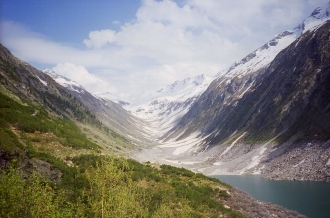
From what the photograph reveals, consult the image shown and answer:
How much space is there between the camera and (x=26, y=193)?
34.3ft

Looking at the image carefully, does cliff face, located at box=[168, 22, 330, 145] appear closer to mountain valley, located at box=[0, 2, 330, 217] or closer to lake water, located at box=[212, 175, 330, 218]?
mountain valley, located at box=[0, 2, 330, 217]

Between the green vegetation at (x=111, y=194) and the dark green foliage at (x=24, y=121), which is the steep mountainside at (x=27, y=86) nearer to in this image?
the dark green foliage at (x=24, y=121)

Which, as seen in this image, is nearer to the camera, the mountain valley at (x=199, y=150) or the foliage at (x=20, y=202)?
the foliage at (x=20, y=202)

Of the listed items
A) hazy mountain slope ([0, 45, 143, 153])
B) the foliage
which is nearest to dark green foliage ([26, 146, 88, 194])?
hazy mountain slope ([0, 45, 143, 153])

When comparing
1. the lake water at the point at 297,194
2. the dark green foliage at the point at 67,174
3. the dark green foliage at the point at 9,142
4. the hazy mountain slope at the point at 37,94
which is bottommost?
the lake water at the point at 297,194

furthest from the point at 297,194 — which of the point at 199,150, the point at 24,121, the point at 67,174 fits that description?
the point at 199,150

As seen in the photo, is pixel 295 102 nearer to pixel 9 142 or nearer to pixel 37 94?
pixel 37 94

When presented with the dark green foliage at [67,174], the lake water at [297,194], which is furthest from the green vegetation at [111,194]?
the lake water at [297,194]

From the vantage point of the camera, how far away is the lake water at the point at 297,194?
3946 cm

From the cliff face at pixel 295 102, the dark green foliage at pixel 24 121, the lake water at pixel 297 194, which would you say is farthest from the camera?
the cliff face at pixel 295 102

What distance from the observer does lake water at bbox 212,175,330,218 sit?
129 feet

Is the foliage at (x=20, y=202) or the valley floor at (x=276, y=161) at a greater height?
the foliage at (x=20, y=202)

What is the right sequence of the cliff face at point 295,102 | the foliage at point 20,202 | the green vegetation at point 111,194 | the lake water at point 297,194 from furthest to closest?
the cliff face at point 295,102
the lake water at point 297,194
the green vegetation at point 111,194
the foliage at point 20,202

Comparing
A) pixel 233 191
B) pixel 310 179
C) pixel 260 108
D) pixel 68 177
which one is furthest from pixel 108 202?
pixel 260 108
